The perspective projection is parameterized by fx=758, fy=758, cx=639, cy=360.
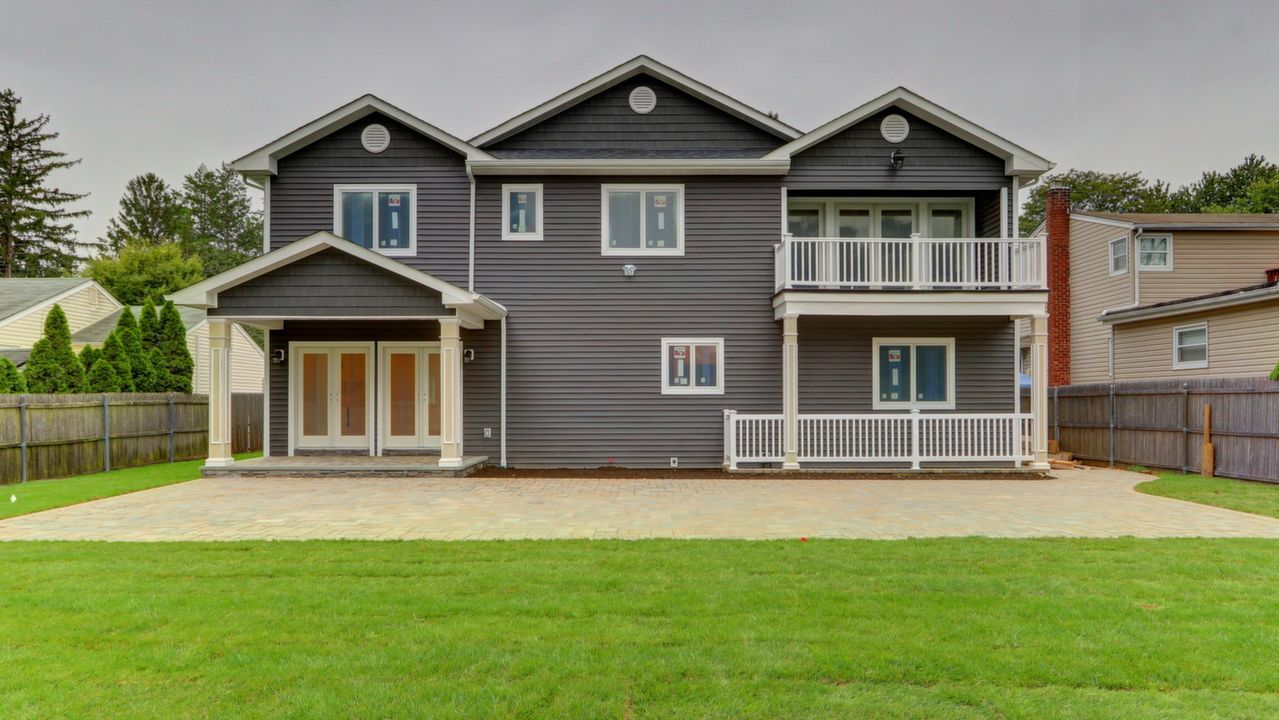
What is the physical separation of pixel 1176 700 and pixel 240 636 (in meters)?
4.89

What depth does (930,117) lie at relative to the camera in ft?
48.7

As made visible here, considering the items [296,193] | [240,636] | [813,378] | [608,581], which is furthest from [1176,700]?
[296,193]

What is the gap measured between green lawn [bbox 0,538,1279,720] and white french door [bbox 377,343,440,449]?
8408 mm

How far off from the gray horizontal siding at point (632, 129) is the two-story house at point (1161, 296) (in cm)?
1120

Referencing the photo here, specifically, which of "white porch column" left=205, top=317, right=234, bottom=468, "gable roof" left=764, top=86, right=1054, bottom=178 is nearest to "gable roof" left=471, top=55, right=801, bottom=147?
"gable roof" left=764, top=86, right=1054, bottom=178

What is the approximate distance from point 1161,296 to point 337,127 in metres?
21.0

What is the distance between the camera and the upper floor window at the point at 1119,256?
20906mm

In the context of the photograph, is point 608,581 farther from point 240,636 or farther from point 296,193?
point 296,193

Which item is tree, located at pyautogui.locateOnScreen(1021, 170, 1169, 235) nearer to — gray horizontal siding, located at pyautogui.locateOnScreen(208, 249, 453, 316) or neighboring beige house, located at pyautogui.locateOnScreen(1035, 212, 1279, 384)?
neighboring beige house, located at pyautogui.locateOnScreen(1035, 212, 1279, 384)

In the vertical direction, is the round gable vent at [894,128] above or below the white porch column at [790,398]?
above

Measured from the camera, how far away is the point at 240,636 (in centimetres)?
438

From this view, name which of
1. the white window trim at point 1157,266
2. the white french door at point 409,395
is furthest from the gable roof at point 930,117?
the white window trim at point 1157,266

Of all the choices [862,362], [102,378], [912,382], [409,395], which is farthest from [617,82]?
[102,378]

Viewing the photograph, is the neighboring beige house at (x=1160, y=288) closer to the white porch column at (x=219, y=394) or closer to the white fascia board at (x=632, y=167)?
the white fascia board at (x=632, y=167)
